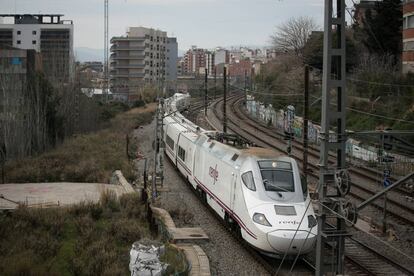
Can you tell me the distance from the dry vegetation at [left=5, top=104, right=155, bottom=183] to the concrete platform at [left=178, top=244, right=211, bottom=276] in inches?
558

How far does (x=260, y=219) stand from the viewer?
1431 cm

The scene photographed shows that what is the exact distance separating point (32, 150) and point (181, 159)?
52.6ft

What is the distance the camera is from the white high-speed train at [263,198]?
13.9m

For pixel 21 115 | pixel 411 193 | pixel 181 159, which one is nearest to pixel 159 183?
pixel 181 159

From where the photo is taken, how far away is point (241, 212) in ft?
50.5

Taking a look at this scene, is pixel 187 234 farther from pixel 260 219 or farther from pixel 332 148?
pixel 332 148

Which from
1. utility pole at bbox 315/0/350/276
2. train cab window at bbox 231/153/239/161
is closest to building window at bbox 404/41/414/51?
train cab window at bbox 231/153/239/161

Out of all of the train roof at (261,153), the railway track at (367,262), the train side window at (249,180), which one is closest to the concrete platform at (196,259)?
the train side window at (249,180)

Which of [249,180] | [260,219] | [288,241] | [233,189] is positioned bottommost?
[288,241]

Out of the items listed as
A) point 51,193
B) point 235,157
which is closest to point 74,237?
point 235,157

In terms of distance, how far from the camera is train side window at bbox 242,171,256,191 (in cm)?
1533

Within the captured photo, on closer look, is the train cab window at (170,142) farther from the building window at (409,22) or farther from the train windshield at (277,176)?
the building window at (409,22)

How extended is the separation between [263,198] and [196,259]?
2466 mm

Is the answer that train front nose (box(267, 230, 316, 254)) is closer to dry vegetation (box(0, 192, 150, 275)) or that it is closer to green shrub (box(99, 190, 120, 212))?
dry vegetation (box(0, 192, 150, 275))
